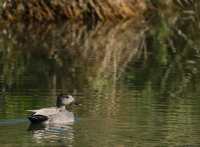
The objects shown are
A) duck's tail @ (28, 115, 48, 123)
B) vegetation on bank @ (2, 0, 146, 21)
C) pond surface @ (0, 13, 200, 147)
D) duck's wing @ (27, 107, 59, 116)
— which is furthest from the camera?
vegetation on bank @ (2, 0, 146, 21)

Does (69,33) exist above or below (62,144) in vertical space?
above

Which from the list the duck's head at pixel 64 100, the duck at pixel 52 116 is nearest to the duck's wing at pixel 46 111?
the duck at pixel 52 116

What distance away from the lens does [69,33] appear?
99.9 feet

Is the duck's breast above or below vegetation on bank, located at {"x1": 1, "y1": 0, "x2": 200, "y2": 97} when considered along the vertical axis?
below

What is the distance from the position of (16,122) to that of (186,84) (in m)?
5.30

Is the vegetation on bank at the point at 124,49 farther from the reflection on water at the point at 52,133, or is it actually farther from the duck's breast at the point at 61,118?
the reflection on water at the point at 52,133

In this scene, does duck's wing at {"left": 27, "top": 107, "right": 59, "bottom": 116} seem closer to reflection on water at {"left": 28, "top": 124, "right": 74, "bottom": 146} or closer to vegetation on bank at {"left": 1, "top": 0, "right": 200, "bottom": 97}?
→ reflection on water at {"left": 28, "top": 124, "right": 74, "bottom": 146}

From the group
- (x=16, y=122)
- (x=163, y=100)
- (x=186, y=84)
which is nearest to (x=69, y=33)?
(x=186, y=84)

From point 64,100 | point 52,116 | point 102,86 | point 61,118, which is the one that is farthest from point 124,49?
point 52,116

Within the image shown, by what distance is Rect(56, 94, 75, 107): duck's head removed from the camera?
1614 centimetres

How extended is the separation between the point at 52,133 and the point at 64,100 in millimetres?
1797

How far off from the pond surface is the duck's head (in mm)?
247

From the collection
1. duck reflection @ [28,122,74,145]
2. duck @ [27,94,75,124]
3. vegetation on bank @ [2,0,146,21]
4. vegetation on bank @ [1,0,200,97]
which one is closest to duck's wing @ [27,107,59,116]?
duck @ [27,94,75,124]

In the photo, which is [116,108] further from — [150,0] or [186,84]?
[150,0]
